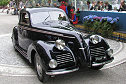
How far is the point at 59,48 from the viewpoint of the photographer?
169 inches

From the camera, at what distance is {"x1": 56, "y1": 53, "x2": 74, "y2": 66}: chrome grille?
4172mm

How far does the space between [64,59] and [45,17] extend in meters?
1.96

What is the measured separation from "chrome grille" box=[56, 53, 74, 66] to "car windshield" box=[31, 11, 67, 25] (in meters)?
1.73

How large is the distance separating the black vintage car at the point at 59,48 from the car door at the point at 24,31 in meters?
0.08

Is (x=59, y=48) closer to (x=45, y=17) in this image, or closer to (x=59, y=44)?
(x=59, y=44)

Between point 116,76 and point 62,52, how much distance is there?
174 cm

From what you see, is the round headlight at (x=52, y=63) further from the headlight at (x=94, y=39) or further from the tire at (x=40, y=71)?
the headlight at (x=94, y=39)

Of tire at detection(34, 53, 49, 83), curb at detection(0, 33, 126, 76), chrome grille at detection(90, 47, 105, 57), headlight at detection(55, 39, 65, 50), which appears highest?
headlight at detection(55, 39, 65, 50)

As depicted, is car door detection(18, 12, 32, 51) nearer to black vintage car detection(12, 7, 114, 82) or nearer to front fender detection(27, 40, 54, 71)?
black vintage car detection(12, 7, 114, 82)

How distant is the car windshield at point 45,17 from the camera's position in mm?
5586

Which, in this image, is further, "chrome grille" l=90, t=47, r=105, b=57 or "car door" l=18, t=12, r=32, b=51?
"car door" l=18, t=12, r=32, b=51

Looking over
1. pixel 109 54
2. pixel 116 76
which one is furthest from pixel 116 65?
pixel 109 54

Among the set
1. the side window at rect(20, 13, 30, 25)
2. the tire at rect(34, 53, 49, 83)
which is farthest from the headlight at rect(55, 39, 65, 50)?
the side window at rect(20, 13, 30, 25)

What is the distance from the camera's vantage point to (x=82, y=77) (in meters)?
4.88
